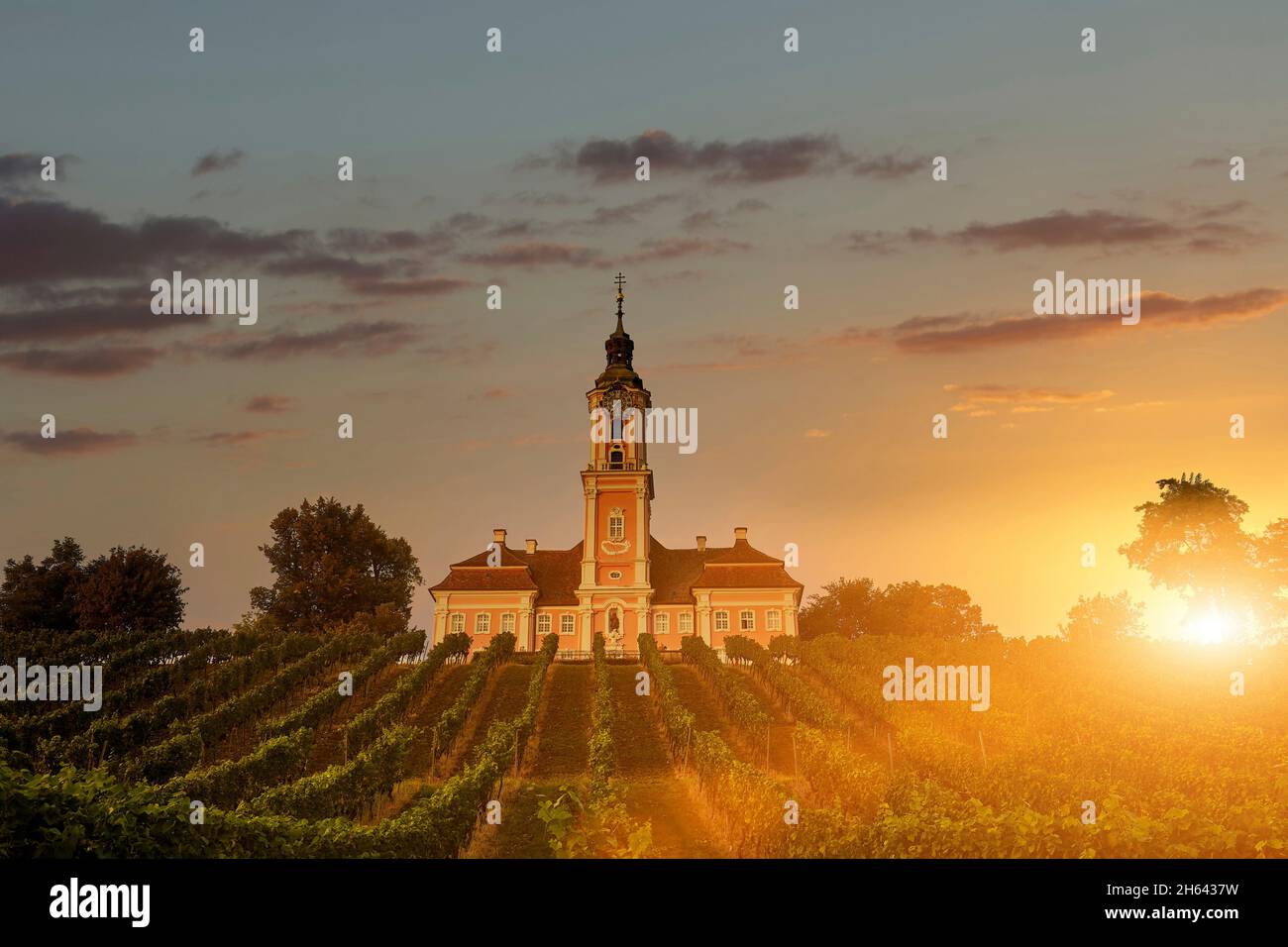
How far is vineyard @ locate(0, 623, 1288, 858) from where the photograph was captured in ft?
59.4

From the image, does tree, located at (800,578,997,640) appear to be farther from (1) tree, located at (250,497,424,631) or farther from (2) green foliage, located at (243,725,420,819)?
(2) green foliage, located at (243,725,420,819)

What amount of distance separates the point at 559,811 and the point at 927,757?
678 inches

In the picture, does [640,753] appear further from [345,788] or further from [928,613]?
[928,613]

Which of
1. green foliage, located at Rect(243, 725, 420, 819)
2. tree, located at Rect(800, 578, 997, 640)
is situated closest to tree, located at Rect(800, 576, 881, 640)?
tree, located at Rect(800, 578, 997, 640)

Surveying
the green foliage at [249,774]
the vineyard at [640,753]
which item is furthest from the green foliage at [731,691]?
the green foliage at [249,774]

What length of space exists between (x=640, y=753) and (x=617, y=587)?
125ft

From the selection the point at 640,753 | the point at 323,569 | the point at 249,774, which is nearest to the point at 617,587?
the point at 323,569

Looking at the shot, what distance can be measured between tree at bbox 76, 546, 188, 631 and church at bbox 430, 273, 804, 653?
18751 millimetres

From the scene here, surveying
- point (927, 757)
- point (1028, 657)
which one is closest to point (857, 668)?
point (1028, 657)

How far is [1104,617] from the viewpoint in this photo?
83.4 metres

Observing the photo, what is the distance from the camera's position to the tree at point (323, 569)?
75.2 m
